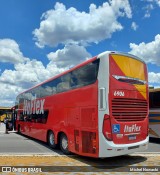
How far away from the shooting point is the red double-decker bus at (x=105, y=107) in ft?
30.7

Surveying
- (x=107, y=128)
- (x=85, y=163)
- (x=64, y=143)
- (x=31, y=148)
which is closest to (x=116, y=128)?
(x=107, y=128)

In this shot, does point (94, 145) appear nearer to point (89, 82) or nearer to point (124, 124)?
point (124, 124)

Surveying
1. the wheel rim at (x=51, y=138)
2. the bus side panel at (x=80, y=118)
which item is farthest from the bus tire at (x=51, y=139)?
the bus side panel at (x=80, y=118)

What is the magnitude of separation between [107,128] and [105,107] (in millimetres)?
674

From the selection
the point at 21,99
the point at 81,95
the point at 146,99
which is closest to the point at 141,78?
the point at 146,99

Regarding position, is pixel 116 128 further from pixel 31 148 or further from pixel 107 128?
pixel 31 148

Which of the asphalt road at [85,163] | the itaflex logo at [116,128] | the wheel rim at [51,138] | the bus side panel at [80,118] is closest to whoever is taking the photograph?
the asphalt road at [85,163]

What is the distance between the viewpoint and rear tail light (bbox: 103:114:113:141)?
9238mm

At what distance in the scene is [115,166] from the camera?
9242 mm

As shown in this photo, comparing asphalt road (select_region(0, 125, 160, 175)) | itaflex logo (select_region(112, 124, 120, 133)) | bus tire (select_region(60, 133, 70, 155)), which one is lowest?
asphalt road (select_region(0, 125, 160, 175))

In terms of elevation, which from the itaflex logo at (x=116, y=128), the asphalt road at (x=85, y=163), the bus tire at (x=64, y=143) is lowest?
the asphalt road at (x=85, y=163)

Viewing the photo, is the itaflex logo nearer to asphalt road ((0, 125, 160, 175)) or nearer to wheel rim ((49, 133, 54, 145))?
asphalt road ((0, 125, 160, 175))

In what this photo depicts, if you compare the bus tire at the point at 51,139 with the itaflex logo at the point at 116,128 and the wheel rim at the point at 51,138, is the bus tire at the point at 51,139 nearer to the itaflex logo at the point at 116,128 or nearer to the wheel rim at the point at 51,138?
the wheel rim at the point at 51,138

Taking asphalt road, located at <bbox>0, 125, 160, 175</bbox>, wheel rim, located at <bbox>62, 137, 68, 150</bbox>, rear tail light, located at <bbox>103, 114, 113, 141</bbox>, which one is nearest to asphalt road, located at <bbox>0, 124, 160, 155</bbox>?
wheel rim, located at <bbox>62, 137, 68, 150</bbox>
